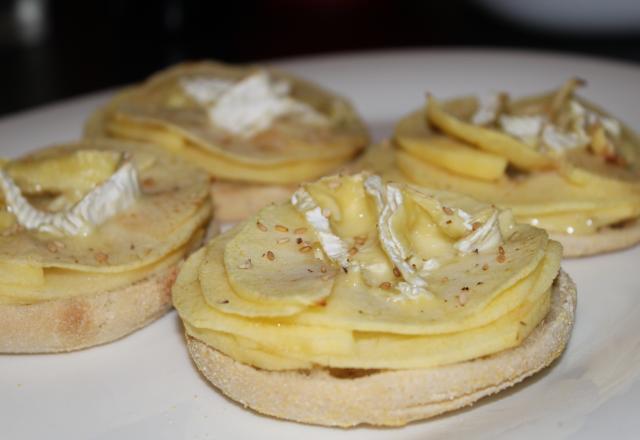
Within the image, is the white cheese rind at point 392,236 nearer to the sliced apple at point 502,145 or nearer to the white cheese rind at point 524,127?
the sliced apple at point 502,145

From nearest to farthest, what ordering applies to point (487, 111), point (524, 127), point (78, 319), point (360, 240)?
point (360, 240)
point (78, 319)
point (524, 127)
point (487, 111)

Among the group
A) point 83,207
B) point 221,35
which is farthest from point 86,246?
point 221,35

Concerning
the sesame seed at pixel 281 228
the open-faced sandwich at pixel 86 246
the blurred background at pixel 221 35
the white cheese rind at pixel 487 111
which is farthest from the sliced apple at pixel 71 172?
the blurred background at pixel 221 35

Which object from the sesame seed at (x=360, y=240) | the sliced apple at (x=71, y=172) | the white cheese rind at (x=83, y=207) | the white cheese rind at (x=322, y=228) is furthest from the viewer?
the sliced apple at (x=71, y=172)

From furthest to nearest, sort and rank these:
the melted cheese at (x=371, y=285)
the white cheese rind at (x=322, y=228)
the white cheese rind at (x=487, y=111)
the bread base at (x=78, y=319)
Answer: the white cheese rind at (x=487, y=111) < the bread base at (x=78, y=319) < the white cheese rind at (x=322, y=228) < the melted cheese at (x=371, y=285)

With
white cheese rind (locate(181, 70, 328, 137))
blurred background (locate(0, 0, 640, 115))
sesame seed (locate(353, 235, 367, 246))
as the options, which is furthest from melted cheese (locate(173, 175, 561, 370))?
blurred background (locate(0, 0, 640, 115))

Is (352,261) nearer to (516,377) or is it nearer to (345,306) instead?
(345,306)

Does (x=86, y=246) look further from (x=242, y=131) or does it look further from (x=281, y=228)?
(x=242, y=131)
